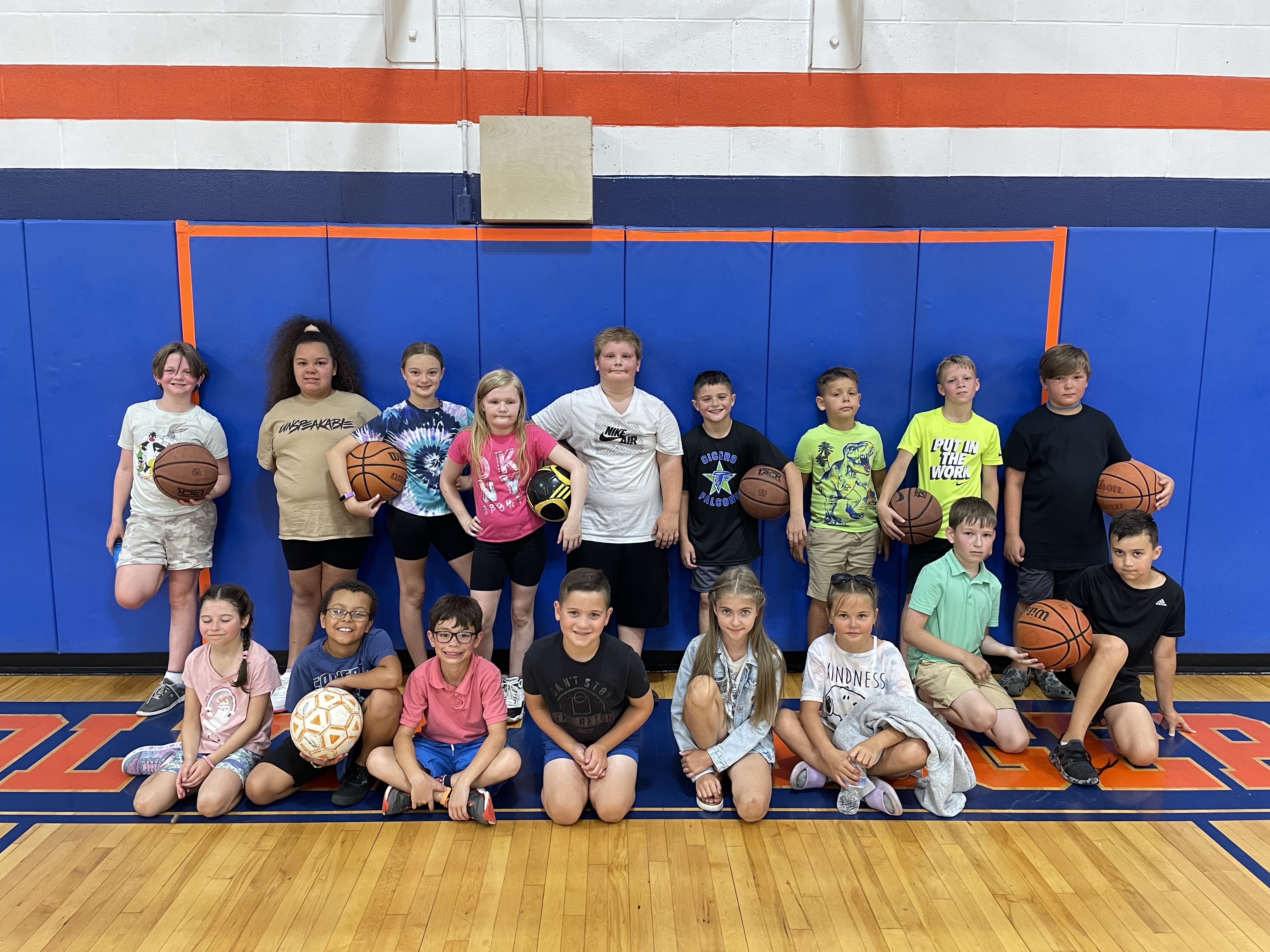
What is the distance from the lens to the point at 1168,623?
379 centimetres

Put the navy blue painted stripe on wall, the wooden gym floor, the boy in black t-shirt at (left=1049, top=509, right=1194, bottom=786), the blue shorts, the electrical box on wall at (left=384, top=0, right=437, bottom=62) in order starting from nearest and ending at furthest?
1. the wooden gym floor
2. the blue shorts
3. the boy in black t-shirt at (left=1049, top=509, right=1194, bottom=786)
4. the electrical box on wall at (left=384, top=0, right=437, bottom=62)
5. the navy blue painted stripe on wall

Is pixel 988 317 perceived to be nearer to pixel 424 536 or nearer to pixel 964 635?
pixel 964 635

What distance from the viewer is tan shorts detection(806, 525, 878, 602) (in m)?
4.41

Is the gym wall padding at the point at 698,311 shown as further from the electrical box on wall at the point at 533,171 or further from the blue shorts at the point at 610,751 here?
the blue shorts at the point at 610,751

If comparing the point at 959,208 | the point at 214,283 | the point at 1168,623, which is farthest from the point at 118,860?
the point at 959,208

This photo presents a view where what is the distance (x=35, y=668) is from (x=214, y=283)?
7.86 feet

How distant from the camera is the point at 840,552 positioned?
442 centimetres

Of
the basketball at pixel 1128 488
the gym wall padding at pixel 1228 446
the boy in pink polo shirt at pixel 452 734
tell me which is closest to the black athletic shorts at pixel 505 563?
the boy in pink polo shirt at pixel 452 734

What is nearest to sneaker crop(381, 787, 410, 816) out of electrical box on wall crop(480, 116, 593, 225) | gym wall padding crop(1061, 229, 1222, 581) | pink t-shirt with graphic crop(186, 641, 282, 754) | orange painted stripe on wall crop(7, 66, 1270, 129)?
pink t-shirt with graphic crop(186, 641, 282, 754)

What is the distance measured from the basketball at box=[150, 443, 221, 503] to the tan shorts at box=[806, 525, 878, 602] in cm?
308

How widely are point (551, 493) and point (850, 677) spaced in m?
1.54

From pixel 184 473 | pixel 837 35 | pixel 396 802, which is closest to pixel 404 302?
pixel 184 473

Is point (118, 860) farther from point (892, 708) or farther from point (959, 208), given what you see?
point (959, 208)

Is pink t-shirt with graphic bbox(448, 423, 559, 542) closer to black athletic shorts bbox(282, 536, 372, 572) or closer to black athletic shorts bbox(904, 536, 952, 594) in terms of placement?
black athletic shorts bbox(282, 536, 372, 572)
